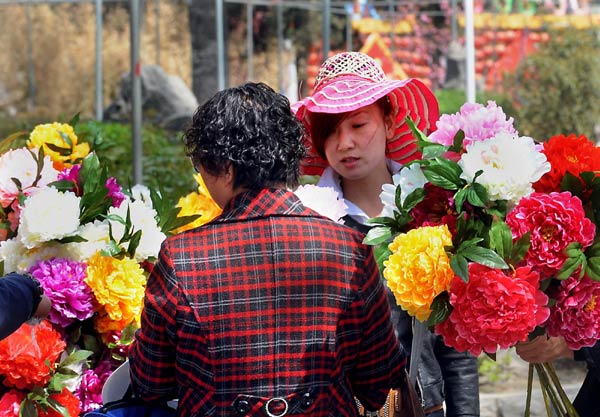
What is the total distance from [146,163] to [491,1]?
11.3 metres

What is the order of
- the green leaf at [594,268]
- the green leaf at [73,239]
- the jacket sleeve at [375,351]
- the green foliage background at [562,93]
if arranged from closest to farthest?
the jacket sleeve at [375,351] < the green leaf at [594,268] < the green leaf at [73,239] < the green foliage background at [562,93]

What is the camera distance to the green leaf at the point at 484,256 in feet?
7.04

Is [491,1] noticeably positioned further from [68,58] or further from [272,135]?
[272,135]

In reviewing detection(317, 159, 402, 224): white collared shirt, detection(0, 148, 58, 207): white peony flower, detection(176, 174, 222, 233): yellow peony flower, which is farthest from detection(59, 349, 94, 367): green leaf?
detection(317, 159, 402, 224): white collared shirt

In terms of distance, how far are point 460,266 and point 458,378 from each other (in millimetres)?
877

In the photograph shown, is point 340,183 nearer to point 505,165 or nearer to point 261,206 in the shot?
point 505,165

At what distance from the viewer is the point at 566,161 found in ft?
7.57

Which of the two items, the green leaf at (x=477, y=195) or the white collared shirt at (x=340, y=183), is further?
the white collared shirt at (x=340, y=183)

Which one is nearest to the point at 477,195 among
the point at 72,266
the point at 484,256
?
the point at 484,256

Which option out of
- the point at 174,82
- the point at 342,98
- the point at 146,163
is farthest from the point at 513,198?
the point at 174,82

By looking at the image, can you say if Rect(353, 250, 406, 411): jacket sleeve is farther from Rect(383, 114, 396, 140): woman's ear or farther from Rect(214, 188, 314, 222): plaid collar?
Rect(383, 114, 396, 140): woman's ear

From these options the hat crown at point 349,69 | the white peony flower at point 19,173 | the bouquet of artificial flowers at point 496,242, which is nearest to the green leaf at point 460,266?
the bouquet of artificial flowers at point 496,242

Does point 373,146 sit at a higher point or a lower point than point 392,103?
lower

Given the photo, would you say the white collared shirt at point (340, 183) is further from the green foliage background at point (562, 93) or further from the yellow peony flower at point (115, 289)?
the green foliage background at point (562, 93)
